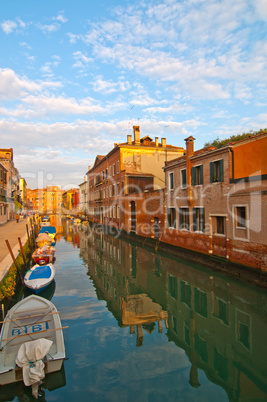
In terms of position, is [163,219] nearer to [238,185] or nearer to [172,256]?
[172,256]

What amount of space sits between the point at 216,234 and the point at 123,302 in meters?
7.41

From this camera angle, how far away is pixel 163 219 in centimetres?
2259

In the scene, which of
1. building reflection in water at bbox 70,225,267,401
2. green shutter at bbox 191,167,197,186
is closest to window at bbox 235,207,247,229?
building reflection in water at bbox 70,225,267,401

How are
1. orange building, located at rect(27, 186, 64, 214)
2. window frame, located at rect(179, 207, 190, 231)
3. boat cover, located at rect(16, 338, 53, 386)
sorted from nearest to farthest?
boat cover, located at rect(16, 338, 53, 386)
window frame, located at rect(179, 207, 190, 231)
orange building, located at rect(27, 186, 64, 214)

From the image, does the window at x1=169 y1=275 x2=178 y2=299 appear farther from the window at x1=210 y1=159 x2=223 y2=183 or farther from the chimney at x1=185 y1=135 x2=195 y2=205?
the window at x1=210 y1=159 x2=223 y2=183

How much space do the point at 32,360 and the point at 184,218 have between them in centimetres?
1505

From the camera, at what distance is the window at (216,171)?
49.2 feet

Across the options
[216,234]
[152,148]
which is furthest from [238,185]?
[152,148]

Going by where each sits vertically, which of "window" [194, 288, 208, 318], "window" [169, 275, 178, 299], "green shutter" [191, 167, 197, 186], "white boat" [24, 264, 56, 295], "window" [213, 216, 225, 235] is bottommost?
"window" [169, 275, 178, 299]

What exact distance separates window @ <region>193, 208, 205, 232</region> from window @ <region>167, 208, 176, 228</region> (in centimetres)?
312

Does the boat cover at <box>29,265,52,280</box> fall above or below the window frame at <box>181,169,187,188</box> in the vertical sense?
below

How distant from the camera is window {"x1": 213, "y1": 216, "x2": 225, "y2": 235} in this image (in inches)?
595

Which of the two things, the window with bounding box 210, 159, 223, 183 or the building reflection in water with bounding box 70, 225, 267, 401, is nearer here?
the building reflection in water with bounding box 70, 225, 267, 401

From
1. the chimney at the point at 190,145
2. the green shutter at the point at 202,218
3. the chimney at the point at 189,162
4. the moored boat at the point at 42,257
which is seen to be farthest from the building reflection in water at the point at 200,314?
the chimney at the point at 190,145
